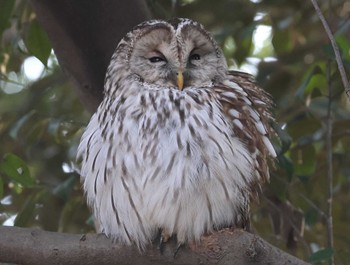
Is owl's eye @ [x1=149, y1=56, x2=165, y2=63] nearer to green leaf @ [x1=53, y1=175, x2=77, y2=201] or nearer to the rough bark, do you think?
the rough bark

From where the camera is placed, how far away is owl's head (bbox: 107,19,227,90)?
11.5 feet

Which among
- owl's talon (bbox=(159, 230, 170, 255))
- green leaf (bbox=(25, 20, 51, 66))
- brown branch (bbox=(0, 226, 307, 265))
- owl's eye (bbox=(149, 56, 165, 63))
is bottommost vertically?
brown branch (bbox=(0, 226, 307, 265))

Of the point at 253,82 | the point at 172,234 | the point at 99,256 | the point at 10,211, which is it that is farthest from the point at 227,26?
the point at 99,256

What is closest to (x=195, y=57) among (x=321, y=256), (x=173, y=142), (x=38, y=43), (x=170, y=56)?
(x=170, y=56)

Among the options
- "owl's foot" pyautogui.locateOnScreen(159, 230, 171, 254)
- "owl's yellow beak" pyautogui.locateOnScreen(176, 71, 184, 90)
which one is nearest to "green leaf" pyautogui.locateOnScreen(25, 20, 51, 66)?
"owl's yellow beak" pyautogui.locateOnScreen(176, 71, 184, 90)

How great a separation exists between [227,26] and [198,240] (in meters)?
1.62

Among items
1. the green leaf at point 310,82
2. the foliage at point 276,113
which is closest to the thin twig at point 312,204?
the foliage at point 276,113

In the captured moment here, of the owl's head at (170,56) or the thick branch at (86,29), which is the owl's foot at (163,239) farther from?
the thick branch at (86,29)

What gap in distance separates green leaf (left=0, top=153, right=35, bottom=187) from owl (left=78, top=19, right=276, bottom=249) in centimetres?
20

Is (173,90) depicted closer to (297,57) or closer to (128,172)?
(128,172)

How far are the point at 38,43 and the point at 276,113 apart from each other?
112cm

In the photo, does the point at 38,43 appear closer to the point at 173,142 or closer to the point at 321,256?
the point at 173,142

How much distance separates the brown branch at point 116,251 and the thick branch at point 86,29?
91 cm

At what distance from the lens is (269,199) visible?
4102mm
